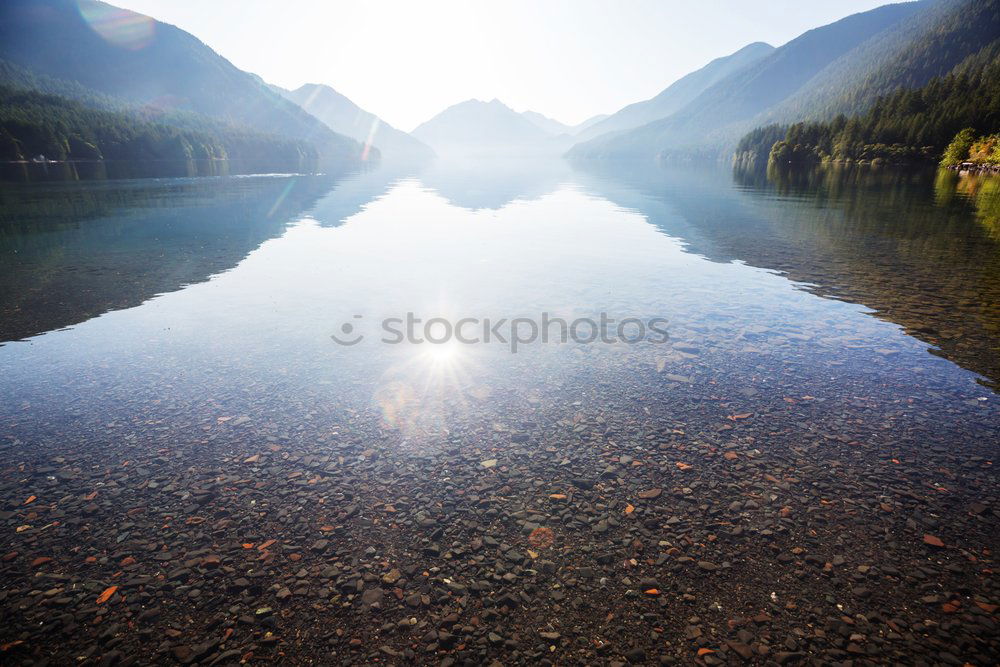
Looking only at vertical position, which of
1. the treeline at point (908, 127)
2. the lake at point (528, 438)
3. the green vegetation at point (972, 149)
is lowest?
the lake at point (528, 438)

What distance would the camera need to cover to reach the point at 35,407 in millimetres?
11562

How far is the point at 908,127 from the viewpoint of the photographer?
487 ft

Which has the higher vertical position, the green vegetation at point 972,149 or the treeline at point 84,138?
the treeline at point 84,138

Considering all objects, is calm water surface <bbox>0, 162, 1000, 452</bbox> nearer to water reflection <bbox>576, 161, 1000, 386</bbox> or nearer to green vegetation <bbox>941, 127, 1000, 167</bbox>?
water reflection <bbox>576, 161, 1000, 386</bbox>

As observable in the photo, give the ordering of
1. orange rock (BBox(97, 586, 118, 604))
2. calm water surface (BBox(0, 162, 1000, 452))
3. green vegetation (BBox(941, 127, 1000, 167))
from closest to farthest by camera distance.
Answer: orange rock (BBox(97, 586, 118, 604))
calm water surface (BBox(0, 162, 1000, 452))
green vegetation (BBox(941, 127, 1000, 167))

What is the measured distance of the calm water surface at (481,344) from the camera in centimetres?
1134

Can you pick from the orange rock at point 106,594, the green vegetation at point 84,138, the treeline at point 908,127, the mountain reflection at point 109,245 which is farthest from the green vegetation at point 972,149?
the green vegetation at point 84,138

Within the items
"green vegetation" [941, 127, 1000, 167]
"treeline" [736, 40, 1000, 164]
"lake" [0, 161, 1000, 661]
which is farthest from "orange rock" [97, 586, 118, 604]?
"treeline" [736, 40, 1000, 164]

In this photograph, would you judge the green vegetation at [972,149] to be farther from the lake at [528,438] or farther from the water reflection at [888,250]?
the lake at [528,438]

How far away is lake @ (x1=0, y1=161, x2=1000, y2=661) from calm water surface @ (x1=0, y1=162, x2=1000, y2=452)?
0.12 metres

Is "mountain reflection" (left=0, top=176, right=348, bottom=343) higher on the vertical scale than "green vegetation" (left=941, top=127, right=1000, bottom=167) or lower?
lower

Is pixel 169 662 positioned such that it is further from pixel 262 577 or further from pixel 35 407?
pixel 35 407

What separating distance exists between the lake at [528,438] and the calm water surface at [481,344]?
0.12 m

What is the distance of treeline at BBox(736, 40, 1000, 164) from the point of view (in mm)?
137625
